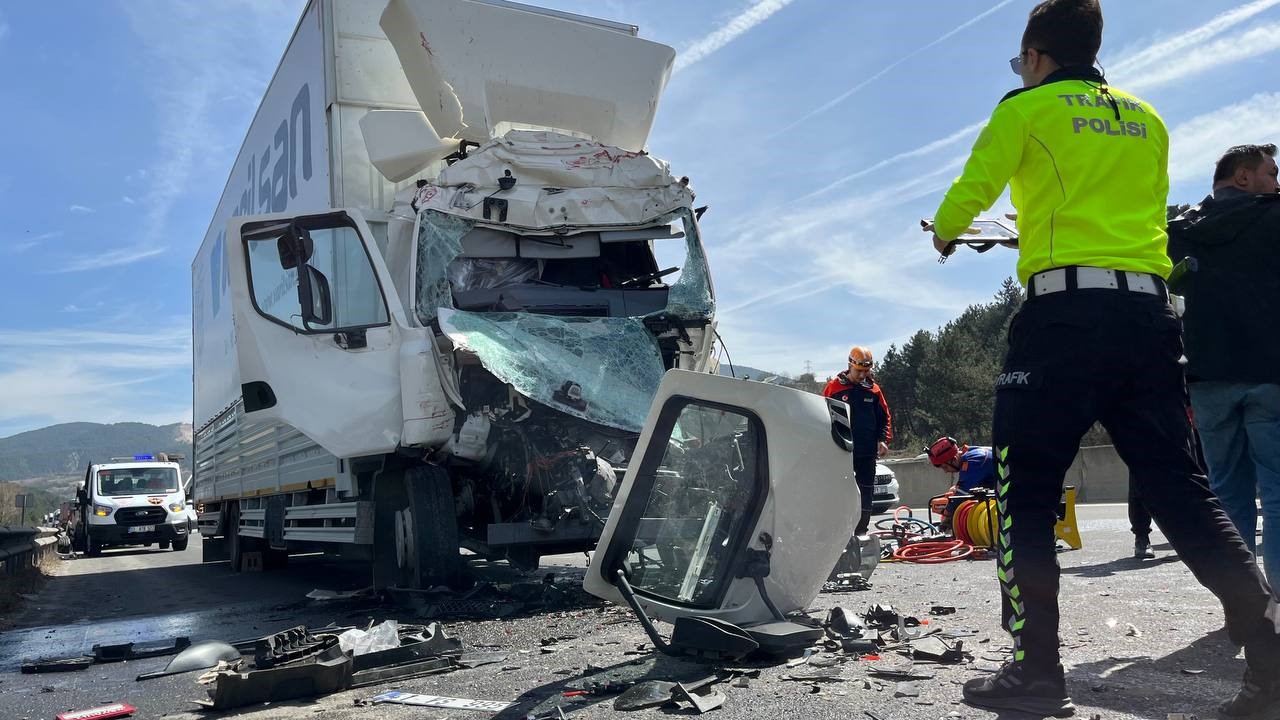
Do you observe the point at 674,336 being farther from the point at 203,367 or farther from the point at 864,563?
the point at 203,367

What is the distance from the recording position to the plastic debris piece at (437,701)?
2.89 meters

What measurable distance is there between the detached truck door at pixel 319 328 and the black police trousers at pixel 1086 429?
3.38m

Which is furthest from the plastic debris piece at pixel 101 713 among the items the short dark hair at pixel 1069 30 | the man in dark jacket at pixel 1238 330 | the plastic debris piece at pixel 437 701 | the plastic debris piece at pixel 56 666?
the man in dark jacket at pixel 1238 330

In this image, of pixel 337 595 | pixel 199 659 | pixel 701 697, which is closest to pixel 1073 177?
pixel 701 697

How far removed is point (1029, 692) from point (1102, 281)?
110 centimetres

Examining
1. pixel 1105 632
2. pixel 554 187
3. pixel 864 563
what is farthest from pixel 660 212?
pixel 1105 632

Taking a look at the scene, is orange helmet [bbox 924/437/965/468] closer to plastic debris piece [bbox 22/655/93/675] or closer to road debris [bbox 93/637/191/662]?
road debris [bbox 93/637/191/662]

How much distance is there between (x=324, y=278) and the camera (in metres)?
5.19

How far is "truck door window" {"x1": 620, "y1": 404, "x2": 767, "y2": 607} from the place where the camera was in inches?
132

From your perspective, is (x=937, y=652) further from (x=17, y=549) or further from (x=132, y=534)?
(x=132, y=534)

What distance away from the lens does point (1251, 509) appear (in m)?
3.53

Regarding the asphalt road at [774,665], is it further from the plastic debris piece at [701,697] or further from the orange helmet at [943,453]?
the orange helmet at [943,453]

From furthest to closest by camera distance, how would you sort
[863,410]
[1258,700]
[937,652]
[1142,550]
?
[863,410] → [1142,550] → [937,652] → [1258,700]

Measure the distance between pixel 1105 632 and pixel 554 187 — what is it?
395cm
